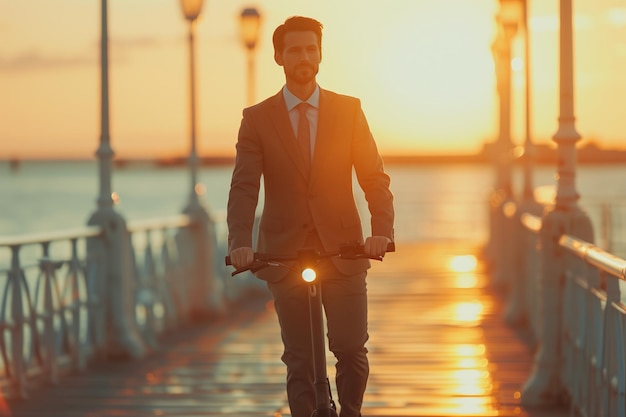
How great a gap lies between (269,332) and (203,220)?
2.20m

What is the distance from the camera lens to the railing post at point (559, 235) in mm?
8906

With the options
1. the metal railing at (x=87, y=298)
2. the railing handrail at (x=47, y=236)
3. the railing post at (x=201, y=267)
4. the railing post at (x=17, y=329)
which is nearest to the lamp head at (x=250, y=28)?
the railing post at (x=201, y=267)

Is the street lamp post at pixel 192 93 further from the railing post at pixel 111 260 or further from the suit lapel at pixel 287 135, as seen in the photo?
the suit lapel at pixel 287 135

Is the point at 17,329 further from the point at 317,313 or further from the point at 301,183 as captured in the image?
the point at 317,313

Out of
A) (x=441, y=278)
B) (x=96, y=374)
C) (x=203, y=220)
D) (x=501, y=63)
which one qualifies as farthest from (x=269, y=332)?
(x=501, y=63)

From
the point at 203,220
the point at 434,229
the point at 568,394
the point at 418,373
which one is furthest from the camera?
the point at 434,229

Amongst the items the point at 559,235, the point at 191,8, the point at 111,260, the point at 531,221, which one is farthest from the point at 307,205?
the point at 191,8

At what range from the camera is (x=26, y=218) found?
8994 centimetres

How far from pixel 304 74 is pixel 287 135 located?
28 cm

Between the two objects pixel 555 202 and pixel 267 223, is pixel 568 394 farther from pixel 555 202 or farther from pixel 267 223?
pixel 267 223

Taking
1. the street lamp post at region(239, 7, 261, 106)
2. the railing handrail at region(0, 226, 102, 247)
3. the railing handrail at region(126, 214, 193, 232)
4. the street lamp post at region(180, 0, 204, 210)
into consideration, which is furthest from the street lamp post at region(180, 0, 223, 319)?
the street lamp post at region(239, 7, 261, 106)

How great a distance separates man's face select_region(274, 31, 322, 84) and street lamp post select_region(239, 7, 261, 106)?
1389 centimetres

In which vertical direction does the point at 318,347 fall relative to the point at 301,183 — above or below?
below

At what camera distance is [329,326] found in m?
5.73
